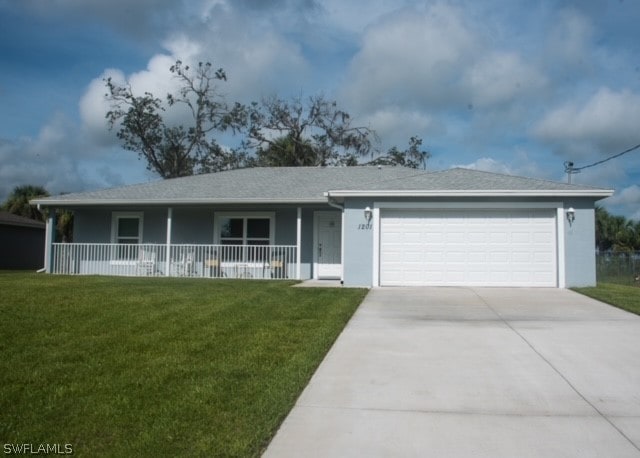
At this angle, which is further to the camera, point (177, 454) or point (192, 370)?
point (192, 370)

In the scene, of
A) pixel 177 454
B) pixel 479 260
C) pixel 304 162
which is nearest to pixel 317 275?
pixel 479 260

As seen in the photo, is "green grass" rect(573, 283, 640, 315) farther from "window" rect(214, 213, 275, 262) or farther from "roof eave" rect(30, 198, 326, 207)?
"window" rect(214, 213, 275, 262)

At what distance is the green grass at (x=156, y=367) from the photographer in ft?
13.7

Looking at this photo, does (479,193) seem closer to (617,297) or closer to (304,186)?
(617,297)

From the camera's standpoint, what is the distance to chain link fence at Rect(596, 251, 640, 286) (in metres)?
19.8

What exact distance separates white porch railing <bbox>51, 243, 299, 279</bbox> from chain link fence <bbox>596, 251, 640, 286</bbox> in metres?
11.5

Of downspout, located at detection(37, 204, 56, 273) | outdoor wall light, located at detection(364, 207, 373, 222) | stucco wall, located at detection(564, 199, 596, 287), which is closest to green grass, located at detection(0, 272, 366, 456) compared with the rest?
outdoor wall light, located at detection(364, 207, 373, 222)

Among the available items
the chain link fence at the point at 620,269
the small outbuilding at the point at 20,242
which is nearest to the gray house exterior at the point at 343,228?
the chain link fence at the point at 620,269

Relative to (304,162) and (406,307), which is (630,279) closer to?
(406,307)

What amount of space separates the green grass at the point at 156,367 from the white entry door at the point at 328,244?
238 inches

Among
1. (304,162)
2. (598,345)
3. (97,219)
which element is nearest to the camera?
(598,345)

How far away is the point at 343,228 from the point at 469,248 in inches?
128

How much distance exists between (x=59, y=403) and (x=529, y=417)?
3.93 m

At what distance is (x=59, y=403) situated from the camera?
15.7 ft
